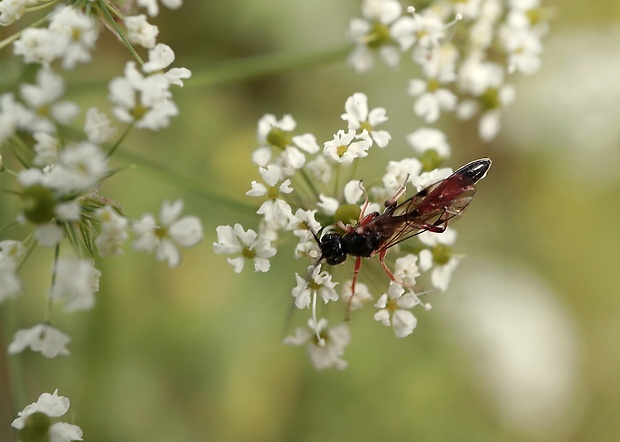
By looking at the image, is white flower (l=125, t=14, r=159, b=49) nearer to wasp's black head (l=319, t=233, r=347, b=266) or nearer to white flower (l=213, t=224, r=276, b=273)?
white flower (l=213, t=224, r=276, b=273)

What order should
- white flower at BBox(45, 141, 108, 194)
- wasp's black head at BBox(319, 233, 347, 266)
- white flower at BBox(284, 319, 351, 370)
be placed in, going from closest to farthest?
white flower at BBox(45, 141, 108, 194), wasp's black head at BBox(319, 233, 347, 266), white flower at BBox(284, 319, 351, 370)

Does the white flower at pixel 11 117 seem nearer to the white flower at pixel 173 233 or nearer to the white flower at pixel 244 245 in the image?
the white flower at pixel 173 233

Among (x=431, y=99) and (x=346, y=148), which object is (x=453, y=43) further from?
→ (x=346, y=148)

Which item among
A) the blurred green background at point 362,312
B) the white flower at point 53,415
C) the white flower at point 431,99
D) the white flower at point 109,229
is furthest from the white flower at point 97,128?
the blurred green background at point 362,312

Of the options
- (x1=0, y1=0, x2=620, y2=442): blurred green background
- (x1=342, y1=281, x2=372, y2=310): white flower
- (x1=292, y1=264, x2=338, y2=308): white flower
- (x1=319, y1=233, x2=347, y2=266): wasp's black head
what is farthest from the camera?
(x1=0, y1=0, x2=620, y2=442): blurred green background

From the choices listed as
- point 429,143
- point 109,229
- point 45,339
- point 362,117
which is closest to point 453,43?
point 429,143

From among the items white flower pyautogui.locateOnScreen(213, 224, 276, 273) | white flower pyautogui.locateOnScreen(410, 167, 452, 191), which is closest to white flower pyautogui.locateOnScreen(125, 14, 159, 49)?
white flower pyautogui.locateOnScreen(213, 224, 276, 273)
